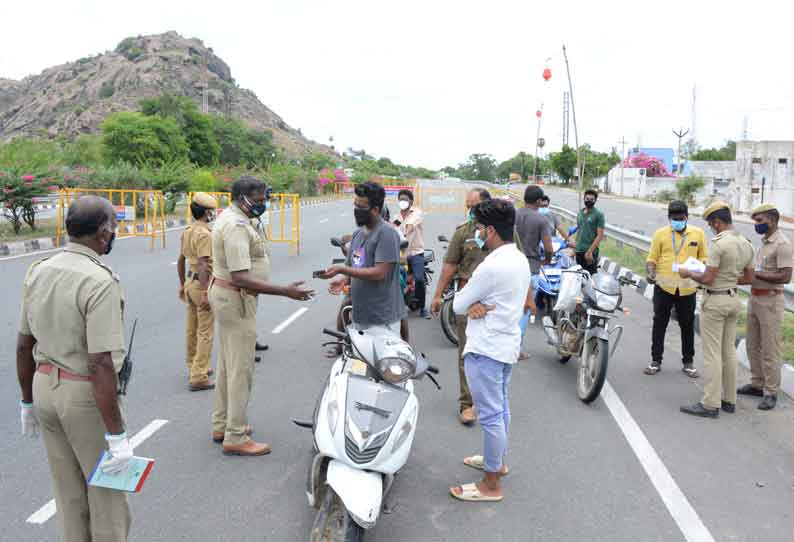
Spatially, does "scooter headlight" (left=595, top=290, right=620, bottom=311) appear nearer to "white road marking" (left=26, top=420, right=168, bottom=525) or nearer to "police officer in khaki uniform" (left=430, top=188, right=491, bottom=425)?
"police officer in khaki uniform" (left=430, top=188, right=491, bottom=425)

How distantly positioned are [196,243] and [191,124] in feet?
217

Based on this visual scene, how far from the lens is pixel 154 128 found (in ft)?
172

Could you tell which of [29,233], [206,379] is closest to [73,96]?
[29,233]

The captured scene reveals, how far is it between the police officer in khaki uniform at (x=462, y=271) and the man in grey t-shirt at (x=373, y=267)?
407 millimetres

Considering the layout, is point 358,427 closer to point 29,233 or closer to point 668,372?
point 668,372

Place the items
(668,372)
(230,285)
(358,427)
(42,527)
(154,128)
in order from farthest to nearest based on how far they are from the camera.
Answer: (154,128), (668,372), (230,285), (42,527), (358,427)

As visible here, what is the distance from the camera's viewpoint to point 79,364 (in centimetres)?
267

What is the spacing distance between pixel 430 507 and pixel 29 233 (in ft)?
56.9

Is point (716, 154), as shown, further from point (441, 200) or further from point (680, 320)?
point (680, 320)

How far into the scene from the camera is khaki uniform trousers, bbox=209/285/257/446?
172 inches

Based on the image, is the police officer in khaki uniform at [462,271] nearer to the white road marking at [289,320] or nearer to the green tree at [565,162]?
the white road marking at [289,320]

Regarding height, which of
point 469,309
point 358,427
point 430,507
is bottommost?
point 430,507

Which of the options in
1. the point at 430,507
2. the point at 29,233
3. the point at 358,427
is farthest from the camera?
the point at 29,233

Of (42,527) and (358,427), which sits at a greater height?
(358,427)
